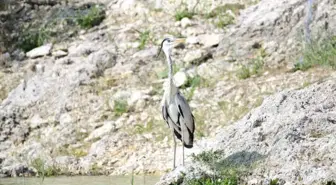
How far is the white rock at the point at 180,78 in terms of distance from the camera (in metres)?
12.8

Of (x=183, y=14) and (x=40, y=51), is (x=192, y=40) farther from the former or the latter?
(x=40, y=51)

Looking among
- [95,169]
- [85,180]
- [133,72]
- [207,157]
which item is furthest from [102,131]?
[207,157]

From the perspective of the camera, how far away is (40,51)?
48.0ft

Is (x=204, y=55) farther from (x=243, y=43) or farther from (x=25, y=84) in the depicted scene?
(x=25, y=84)

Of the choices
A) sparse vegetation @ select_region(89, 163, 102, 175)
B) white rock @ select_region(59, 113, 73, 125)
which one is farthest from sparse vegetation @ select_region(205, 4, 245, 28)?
sparse vegetation @ select_region(89, 163, 102, 175)

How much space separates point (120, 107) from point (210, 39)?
7.35ft

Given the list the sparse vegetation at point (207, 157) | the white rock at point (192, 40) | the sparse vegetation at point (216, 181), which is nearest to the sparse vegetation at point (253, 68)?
the white rock at point (192, 40)

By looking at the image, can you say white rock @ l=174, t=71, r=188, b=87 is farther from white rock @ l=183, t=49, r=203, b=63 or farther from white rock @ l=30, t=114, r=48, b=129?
white rock @ l=30, t=114, r=48, b=129

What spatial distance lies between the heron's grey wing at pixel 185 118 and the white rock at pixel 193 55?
3.85 m

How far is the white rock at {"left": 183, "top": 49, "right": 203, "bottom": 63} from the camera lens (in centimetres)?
1342

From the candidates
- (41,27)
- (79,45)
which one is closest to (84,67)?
(79,45)

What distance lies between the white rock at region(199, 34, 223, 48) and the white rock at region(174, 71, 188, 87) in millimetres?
984

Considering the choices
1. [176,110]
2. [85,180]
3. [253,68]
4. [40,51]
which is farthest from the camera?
[40,51]

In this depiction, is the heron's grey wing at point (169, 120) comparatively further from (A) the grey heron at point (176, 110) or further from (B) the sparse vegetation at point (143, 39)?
(B) the sparse vegetation at point (143, 39)
